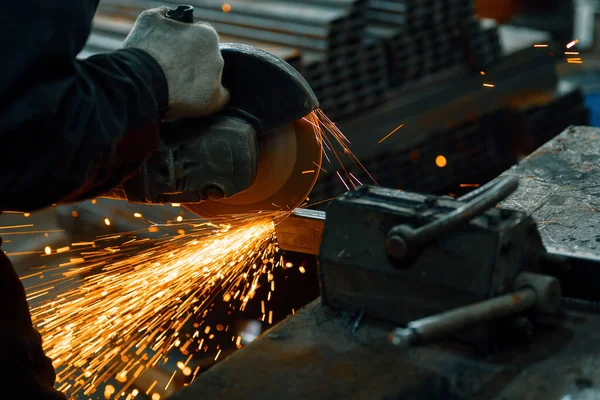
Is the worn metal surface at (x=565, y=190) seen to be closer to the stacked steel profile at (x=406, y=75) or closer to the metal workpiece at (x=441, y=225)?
the metal workpiece at (x=441, y=225)

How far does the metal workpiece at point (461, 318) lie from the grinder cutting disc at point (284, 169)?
2.78ft

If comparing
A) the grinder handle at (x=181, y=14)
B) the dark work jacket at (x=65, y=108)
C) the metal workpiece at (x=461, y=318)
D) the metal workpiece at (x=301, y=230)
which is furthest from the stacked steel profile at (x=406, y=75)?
the metal workpiece at (x=461, y=318)

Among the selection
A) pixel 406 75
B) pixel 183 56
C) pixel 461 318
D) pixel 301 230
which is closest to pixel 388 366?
pixel 461 318

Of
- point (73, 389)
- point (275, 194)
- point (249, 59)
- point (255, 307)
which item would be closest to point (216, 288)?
point (255, 307)

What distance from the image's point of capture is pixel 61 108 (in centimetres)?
145

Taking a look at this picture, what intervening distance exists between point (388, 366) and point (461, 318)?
21 centimetres

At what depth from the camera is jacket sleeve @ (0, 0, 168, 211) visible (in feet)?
4.56

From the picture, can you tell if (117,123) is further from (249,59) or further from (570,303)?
(570,303)

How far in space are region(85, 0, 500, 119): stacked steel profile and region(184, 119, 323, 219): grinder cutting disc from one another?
1850 mm

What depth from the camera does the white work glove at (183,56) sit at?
5.65 ft

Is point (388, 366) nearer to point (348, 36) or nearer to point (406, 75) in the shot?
point (348, 36)

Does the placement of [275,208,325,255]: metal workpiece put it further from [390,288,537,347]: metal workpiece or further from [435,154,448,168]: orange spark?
[435,154,448,168]: orange spark

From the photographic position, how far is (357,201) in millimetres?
1601

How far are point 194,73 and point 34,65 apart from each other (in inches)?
17.2
